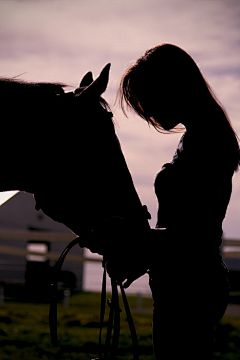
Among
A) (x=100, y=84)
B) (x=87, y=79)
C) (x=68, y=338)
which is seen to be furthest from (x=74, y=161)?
(x=68, y=338)

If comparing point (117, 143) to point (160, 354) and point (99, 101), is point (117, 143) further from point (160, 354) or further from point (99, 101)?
point (160, 354)

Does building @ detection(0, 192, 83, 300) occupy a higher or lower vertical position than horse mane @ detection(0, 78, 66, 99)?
lower

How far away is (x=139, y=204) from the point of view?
6.70 ft

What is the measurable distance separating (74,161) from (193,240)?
0.63 meters

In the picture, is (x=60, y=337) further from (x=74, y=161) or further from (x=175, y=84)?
(x=175, y=84)

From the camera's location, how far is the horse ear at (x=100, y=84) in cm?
185

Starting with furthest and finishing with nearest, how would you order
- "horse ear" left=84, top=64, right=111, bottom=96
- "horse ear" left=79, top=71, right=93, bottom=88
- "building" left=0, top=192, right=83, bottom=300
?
"building" left=0, top=192, right=83, bottom=300 → "horse ear" left=79, top=71, right=93, bottom=88 → "horse ear" left=84, top=64, right=111, bottom=96

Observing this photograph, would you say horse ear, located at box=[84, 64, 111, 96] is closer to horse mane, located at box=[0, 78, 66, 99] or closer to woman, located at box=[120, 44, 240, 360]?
horse mane, located at box=[0, 78, 66, 99]

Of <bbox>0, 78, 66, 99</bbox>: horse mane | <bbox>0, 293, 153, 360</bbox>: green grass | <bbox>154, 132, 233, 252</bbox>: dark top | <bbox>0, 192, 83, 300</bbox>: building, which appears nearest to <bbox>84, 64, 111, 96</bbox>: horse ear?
<bbox>0, 78, 66, 99</bbox>: horse mane

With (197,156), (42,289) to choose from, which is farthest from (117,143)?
(42,289)

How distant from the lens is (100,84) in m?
1.90

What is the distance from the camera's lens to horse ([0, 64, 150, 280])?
201 cm

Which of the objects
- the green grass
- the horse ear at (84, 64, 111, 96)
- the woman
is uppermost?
the horse ear at (84, 64, 111, 96)

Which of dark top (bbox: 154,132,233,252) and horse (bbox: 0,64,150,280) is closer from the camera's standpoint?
dark top (bbox: 154,132,233,252)
